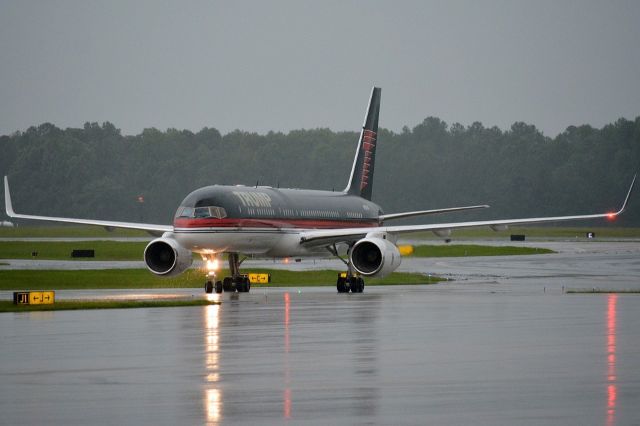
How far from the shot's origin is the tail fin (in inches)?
2237

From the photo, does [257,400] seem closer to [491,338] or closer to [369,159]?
[491,338]

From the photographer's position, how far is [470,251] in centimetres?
8644

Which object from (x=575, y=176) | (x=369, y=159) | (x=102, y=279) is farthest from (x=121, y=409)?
(x=575, y=176)

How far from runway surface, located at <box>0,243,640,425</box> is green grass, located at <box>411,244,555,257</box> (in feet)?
152

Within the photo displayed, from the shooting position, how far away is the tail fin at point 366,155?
5681 cm

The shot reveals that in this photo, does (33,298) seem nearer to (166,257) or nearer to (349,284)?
(166,257)

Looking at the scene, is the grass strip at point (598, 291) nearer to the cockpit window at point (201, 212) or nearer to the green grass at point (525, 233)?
the cockpit window at point (201, 212)

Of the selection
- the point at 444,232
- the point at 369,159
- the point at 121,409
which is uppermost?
the point at 369,159

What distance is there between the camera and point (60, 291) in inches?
1661

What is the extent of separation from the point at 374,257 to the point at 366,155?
1297cm

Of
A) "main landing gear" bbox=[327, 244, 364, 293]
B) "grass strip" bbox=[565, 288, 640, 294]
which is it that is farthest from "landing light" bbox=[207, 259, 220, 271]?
"grass strip" bbox=[565, 288, 640, 294]

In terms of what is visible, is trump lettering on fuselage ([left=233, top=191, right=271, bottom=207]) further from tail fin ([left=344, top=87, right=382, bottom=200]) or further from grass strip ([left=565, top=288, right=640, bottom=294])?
grass strip ([left=565, top=288, right=640, bottom=294])

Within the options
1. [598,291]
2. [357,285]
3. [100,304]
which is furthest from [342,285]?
[100,304]

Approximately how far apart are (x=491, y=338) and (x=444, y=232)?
24.2 metres
